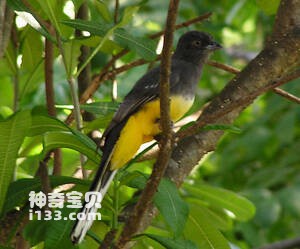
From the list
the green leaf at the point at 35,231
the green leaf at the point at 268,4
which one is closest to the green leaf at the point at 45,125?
the green leaf at the point at 35,231

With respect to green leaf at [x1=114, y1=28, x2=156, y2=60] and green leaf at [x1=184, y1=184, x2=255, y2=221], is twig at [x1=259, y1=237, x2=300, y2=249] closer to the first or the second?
green leaf at [x1=184, y1=184, x2=255, y2=221]

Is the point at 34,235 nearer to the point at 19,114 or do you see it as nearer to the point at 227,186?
the point at 19,114

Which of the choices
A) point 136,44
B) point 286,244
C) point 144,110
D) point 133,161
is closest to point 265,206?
point 286,244

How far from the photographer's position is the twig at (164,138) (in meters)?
2.26

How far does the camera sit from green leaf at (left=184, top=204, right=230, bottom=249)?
3506mm

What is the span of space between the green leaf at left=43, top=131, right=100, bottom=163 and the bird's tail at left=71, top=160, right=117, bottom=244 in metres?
0.09

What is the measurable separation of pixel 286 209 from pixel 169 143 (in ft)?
10.1

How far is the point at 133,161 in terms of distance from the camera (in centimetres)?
310

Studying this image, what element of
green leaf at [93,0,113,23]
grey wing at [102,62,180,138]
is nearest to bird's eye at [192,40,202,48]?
grey wing at [102,62,180,138]

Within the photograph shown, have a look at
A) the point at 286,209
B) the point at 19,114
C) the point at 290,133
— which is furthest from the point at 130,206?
the point at 290,133

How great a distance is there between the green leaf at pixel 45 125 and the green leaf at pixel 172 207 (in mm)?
408

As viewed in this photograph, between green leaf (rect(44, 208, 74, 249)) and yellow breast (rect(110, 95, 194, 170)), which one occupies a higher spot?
yellow breast (rect(110, 95, 194, 170))

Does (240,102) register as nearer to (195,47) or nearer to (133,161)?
(133,161)

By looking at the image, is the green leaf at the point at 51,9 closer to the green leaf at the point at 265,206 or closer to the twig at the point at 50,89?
the twig at the point at 50,89
